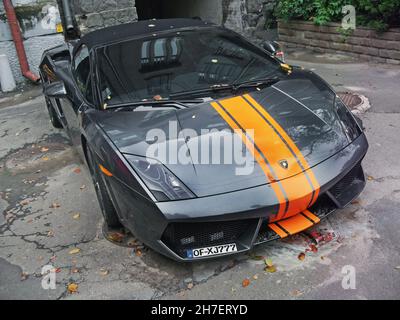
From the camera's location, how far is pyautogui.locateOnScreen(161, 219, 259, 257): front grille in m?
2.70

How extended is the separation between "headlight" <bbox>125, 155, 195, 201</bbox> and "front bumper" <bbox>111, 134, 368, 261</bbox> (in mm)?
44

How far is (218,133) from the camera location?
300 centimetres

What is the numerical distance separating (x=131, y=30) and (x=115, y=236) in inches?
74.2

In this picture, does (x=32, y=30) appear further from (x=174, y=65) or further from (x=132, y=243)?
(x=132, y=243)

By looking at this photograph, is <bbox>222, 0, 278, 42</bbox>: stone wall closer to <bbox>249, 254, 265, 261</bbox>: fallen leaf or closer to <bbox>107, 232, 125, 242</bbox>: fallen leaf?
<bbox>107, 232, 125, 242</bbox>: fallen leaf

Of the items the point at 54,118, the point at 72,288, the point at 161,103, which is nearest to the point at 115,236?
the point at 72,288

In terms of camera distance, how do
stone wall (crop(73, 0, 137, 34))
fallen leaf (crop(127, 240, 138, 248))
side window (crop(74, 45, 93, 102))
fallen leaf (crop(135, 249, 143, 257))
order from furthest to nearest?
stone wall (crop(73, 0, 137, 34)) → side window (crop(74, 45, 93, 102)) → fallen leaf (crop(127, 240, 138, 248)) → fallen leaf (crop(135, 249, 143, 257))

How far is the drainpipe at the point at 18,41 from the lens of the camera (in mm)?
7541

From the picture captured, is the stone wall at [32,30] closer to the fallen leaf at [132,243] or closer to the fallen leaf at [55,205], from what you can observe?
the fallen leaf at [55,205]

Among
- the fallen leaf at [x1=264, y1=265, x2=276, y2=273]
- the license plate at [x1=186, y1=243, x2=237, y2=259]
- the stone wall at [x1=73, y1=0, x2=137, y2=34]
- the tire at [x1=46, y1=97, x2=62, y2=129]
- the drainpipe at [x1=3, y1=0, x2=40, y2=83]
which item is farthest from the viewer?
the stone wall at [x1=73, y1=0, x2=137, y2=34]

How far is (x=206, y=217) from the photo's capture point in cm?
261

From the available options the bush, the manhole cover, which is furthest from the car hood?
the bush

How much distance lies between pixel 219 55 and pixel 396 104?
2.55 metres

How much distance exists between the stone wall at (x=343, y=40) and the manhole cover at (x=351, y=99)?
1535 mm
